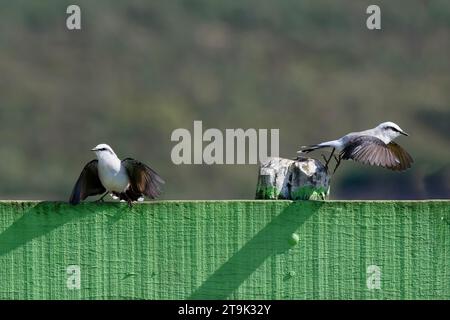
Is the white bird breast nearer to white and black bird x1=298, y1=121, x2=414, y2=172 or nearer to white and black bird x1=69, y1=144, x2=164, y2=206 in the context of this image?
white and black bird x1=69, y1=144, x2=164, y2=206

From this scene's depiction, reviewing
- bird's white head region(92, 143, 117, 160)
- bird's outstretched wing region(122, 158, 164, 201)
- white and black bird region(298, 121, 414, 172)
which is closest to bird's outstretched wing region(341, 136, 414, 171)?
white and black bird region(298, 121, 414, 172)

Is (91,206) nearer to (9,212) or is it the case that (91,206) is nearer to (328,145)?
(9,212)

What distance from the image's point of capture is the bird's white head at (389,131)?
143 inches

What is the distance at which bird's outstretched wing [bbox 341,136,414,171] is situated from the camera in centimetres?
340

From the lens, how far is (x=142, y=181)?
3.30 meters

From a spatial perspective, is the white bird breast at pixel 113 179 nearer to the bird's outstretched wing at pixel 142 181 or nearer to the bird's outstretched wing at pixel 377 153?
the bird's outstretched wing at pixel 142 181

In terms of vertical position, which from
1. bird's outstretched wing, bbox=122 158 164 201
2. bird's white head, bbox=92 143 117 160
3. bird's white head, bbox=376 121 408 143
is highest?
bird's white head, bbox=376 121 408 143

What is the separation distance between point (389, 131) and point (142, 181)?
0.90 metres

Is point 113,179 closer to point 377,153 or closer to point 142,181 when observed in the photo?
point 142,181

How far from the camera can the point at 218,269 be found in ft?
9.82

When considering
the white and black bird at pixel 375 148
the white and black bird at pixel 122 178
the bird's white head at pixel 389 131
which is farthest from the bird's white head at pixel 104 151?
the bird's white head at pixel 389 131

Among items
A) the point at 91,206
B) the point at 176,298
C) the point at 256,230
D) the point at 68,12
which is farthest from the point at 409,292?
the point at 68,12

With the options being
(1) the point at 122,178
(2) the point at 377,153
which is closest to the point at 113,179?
(1) the point at 122,178

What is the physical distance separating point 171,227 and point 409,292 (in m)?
0.69
